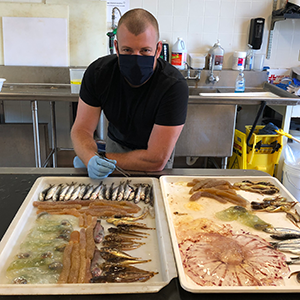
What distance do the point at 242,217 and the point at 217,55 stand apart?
8.83 ft

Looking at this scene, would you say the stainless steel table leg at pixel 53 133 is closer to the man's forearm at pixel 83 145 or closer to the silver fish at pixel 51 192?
the man's forearm at pixel 83 145

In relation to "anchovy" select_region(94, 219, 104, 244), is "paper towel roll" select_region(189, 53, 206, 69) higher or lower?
higher

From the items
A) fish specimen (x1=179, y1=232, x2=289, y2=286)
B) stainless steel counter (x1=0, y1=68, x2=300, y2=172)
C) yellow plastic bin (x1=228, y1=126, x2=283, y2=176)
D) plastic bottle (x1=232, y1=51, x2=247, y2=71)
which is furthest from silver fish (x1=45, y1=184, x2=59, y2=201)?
plastic bottle (x1=232, y1=51, x2=247, y2=71)

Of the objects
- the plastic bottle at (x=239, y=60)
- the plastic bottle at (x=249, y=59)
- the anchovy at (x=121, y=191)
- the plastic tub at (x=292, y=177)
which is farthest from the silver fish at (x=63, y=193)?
the plastic bottle at (x=249, y=59)

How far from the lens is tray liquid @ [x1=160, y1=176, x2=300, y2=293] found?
2.79ft

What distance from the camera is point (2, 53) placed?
3500 millimetres

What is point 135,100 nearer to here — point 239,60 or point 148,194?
point 148,194

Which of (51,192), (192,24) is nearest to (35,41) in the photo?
(192,24)

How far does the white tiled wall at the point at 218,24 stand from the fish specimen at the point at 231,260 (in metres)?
2.95

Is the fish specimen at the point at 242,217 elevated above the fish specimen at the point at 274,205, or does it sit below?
below

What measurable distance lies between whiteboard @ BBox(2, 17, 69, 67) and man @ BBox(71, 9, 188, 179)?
1.91m

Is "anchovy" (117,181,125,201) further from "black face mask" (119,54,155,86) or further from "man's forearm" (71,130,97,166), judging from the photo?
"black face mask" (119,54,155,86)

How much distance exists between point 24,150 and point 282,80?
295 centimetres

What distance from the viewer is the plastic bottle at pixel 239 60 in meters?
3.56
